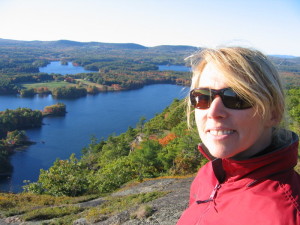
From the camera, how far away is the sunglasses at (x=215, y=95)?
3.51 feet

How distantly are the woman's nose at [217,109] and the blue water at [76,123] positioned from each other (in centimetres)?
2536

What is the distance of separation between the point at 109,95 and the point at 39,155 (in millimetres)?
32957

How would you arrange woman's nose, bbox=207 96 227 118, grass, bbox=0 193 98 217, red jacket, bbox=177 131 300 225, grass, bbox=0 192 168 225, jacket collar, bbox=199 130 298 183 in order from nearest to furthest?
red jacket, bbox=177 131 300 225, jacket collar, bbox=199 130 298 183, woman's nose, bbox=207 96 227 118, grass, bbox=0 192 168 225, grass, bbox=0 193 98 217

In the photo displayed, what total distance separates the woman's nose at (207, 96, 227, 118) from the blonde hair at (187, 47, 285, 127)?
76 millimetres

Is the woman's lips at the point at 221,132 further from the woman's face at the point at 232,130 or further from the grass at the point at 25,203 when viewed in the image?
the grass at the point at 25,203

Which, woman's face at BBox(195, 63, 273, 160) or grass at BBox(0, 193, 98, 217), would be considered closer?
woman's face at BBox(195, 63, 273, 160)

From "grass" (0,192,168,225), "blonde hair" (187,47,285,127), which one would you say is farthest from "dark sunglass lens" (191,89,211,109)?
"grass" (0,192,168,225)

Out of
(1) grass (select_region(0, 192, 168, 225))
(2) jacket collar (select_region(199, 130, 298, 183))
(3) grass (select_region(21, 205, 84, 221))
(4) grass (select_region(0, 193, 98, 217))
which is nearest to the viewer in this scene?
(2) jacket collar (select_region(199, 130, 298, 183))

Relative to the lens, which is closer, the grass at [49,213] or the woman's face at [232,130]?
the woman's face at [232,130]

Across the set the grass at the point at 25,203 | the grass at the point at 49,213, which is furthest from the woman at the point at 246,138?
the grass at the point at 25,203

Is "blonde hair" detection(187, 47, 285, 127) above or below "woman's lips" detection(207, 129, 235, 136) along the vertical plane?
above

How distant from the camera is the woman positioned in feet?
3.08

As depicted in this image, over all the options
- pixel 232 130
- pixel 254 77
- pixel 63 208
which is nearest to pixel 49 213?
pixel 63 208

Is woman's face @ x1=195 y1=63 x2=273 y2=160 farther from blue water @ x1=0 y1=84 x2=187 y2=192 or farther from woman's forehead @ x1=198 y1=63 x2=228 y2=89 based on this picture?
blue water @ x1=0 y1=84 x2=187 y2=192
